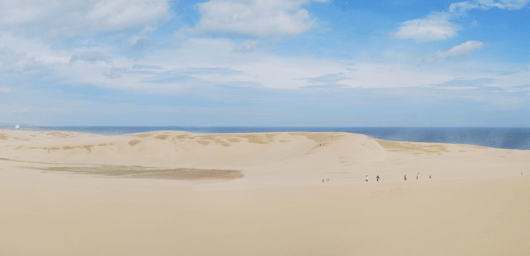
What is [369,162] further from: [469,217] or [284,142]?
[469,217]

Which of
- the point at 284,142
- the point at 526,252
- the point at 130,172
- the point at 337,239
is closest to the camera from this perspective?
the point at 526,252

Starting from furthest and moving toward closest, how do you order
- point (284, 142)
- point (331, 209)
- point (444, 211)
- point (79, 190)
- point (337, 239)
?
1. point (284, 142)
2. point (79, 190)
3. point (331, 209)
4. point (444, 211)
5. point (337, 239)

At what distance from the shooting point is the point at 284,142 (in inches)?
1928

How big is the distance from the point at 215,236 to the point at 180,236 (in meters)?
0.96

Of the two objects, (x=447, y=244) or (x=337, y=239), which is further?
(x=337, y=239)

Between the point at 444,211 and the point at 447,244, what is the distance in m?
3.57

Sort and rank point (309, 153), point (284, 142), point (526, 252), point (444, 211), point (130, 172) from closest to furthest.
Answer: point (526, 252) → point (444, 211) → point (130, 172) → point (309, 153) → point (284, 142)

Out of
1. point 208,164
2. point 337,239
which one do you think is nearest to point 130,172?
point 208,164

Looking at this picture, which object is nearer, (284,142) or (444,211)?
(444,211)

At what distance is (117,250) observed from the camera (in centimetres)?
882

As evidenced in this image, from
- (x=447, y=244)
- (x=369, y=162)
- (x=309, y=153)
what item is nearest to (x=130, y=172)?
(x=309, y=153)

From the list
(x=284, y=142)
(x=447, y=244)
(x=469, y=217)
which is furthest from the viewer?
(x=284, y=142)

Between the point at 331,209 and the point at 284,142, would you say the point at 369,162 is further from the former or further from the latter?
the point at 331,209

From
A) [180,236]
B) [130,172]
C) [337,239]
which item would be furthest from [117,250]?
[130,172]
